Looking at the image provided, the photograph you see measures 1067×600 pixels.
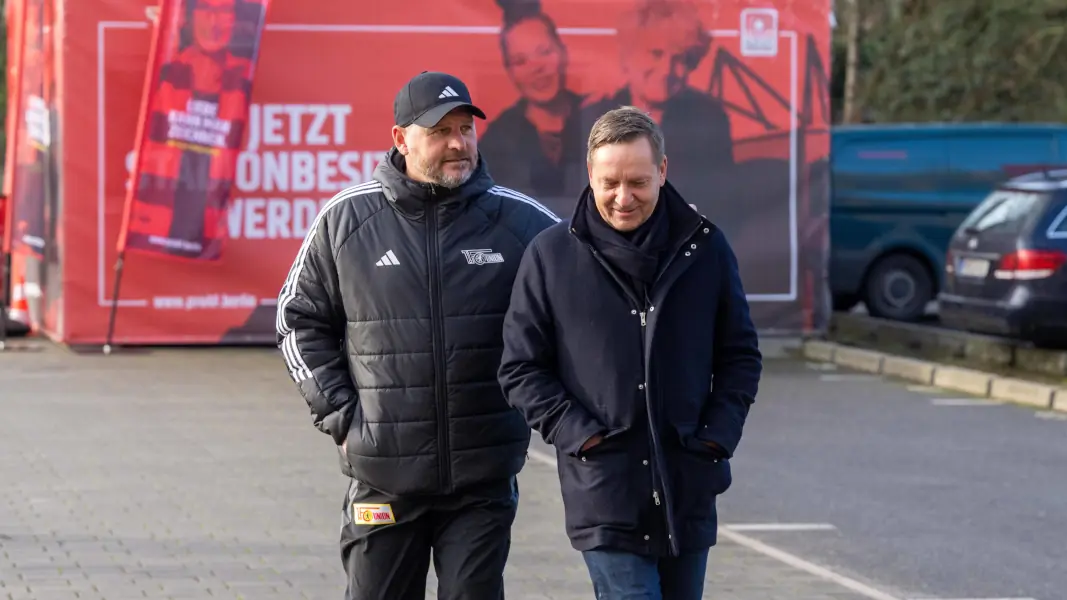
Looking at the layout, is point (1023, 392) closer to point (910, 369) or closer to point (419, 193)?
point (910, 369)

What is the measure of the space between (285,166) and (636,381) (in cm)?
1173

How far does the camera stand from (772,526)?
830cm

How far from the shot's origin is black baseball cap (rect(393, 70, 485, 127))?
4.46 meters

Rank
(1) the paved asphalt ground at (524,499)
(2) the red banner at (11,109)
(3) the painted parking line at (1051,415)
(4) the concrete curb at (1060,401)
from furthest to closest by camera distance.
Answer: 1. (2) the red banner at (11,109)
2. (4) the concrete curb at (1060,401)
3. (3) the painted parking line at (1051,415)
4. (1) the paved asphalt ground at (524,499)

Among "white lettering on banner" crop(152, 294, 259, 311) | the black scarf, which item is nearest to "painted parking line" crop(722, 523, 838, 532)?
the black scarf

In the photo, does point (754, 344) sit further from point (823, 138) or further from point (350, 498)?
point (823, 138)

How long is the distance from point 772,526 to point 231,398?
585cm

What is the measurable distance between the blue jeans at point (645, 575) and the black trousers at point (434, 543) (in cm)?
41

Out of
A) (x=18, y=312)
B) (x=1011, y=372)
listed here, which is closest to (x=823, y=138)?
(x=1011, y=372)

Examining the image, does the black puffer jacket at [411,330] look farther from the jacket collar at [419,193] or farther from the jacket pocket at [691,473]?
the jacket pocket at [691,473]

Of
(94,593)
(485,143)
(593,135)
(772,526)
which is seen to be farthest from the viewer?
(485,143)

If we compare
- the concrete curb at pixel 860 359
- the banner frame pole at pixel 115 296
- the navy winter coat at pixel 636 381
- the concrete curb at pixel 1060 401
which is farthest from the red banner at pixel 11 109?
the navy winter coat at pixel 636 381

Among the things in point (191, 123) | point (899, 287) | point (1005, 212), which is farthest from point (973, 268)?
point (191, 123)

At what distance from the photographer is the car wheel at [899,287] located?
18.9 metres
